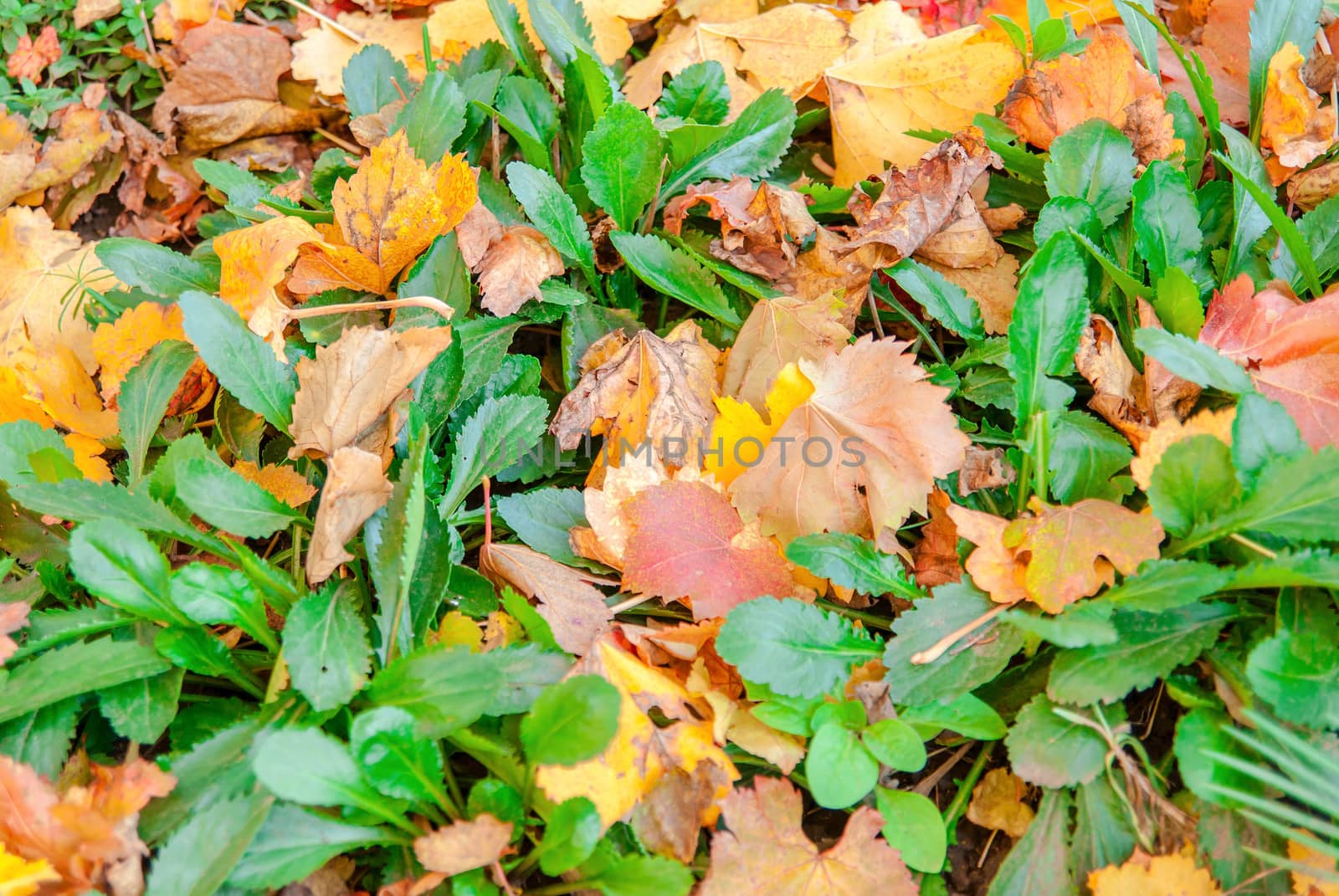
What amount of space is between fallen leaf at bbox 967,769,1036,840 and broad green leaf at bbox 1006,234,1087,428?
0.45 metres

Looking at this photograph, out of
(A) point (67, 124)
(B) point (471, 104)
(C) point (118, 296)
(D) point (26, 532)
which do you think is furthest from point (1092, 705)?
(A) point (67, 124)

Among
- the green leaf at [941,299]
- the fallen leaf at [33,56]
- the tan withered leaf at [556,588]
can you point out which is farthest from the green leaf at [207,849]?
the fallen leaf at [33,56]

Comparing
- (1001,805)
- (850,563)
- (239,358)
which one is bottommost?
(1001,805)

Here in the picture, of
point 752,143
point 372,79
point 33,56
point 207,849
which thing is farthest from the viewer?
point 33,56

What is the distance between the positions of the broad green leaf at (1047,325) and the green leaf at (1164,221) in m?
0.17

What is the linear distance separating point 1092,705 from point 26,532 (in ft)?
4.72

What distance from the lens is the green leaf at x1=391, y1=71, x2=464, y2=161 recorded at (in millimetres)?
1473

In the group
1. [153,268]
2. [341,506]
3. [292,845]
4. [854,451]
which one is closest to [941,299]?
[854,451]

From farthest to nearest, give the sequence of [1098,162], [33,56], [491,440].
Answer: [33,56] < [1098,162] < [491,440]

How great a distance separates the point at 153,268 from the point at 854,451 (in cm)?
112

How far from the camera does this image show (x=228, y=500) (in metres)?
1.21

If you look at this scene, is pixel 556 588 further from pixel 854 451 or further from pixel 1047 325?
pixel 1047 325

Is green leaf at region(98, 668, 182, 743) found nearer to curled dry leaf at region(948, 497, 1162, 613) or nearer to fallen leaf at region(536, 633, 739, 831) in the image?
fallen leaf at region(536, 633, 739, 831)

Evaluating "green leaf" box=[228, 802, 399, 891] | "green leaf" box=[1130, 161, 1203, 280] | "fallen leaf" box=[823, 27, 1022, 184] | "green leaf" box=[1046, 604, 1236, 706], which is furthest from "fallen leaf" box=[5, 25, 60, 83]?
"green leaf" box=[1046, 604, 1236, 706]
